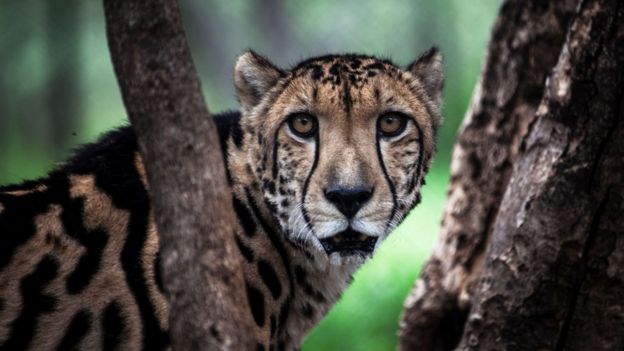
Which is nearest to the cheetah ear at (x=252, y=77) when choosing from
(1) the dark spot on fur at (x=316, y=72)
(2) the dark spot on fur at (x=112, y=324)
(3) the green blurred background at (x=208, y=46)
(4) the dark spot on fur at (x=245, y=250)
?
(1) the dark spot on fur at (x=316, y=72)

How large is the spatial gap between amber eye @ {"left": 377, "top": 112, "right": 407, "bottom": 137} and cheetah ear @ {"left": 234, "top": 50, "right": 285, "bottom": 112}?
0.49 m

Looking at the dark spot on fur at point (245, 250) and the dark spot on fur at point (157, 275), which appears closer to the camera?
the dark spot on fur at point (157, 275)

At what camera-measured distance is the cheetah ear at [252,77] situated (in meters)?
4.18

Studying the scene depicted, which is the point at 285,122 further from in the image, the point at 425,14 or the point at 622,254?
the point at 425,14

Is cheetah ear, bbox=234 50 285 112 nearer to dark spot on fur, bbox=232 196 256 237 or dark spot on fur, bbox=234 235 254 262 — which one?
dark spot on fur, bbox=232 196 256 237

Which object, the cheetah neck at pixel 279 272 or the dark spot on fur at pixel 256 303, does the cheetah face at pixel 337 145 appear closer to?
the cheetah neck at pixel 279 272

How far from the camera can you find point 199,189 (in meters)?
2.93

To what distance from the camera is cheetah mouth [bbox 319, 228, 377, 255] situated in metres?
3.81

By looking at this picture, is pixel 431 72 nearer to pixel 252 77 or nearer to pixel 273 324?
pixel 252 77

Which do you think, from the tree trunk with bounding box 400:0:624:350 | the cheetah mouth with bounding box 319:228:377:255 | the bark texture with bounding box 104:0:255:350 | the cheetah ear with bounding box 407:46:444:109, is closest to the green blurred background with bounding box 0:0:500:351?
the tree trunk with bounding box 400:0:624:350

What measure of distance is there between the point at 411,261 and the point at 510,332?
3645mm

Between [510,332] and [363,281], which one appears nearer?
[510,332]

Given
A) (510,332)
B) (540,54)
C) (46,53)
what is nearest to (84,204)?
(510,332)

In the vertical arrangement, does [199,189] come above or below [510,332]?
below
